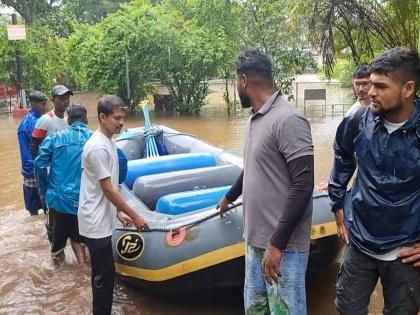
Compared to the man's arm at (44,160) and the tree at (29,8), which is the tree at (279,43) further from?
the tree at (29,8)

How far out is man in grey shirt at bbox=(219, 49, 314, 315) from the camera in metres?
2.22

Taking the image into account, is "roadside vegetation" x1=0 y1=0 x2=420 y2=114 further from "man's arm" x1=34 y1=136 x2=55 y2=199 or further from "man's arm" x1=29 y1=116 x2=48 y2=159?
"man's arm" x1=34 y1=136 x2=55 y2=199

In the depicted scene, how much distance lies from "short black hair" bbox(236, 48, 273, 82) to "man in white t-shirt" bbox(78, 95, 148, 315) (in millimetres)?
1116

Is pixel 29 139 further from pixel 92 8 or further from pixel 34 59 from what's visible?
pixel 92 8

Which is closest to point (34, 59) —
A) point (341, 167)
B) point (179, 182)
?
point (179, 182)

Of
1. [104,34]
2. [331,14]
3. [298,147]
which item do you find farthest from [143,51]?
[298,147]

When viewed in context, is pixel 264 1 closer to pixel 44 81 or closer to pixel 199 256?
pixel 44 81

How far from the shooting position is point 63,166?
4.08m

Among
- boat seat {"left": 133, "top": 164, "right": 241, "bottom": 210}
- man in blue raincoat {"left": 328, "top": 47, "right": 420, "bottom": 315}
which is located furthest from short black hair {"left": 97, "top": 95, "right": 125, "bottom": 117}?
man in blue raincoat {"left": 328, "top": 47, "right": 420, "bottom": 315}

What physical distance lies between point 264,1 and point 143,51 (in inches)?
160

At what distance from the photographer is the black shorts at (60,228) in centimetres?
428

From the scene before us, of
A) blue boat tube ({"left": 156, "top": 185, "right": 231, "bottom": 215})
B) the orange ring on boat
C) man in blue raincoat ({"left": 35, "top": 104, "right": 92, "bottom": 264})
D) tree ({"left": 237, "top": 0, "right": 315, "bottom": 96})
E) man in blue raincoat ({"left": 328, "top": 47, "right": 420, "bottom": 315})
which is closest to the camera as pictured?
man in blue raincoat ({"left": 328, "top": 47, "right": 420, "bottom": 315})

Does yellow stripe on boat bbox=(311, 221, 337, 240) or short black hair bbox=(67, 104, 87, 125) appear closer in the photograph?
yellow stripe on boat bbox=(311, 221, 337, 240)

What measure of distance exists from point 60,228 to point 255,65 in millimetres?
2686
